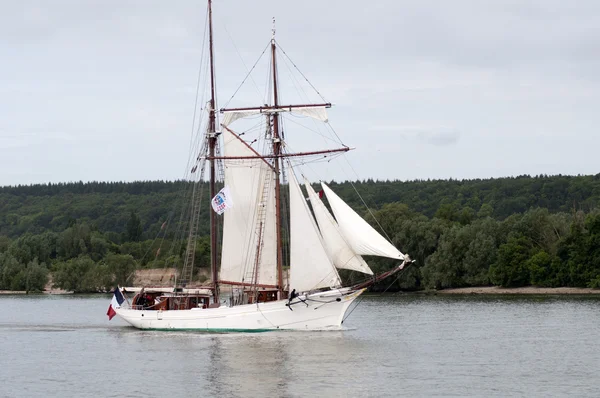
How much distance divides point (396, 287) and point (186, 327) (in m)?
66.6

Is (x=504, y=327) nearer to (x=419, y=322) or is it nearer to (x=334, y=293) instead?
(x=419, y=322)

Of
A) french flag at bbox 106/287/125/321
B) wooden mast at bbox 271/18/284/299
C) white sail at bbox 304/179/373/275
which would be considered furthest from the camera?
french flag at bbox 106/287/125/321

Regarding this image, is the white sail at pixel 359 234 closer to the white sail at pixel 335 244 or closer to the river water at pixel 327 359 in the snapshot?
Result: the white sail at pixel 335 244

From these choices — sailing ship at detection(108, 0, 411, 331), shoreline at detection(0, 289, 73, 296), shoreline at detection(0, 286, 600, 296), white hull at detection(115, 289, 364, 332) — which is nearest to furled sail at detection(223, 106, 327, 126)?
sailing ship at detection(108, 0, 411, 331)

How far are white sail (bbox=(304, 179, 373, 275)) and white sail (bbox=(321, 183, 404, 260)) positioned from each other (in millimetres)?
507

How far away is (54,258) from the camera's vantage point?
187375 millimetres

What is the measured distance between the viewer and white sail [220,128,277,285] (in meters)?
64.9

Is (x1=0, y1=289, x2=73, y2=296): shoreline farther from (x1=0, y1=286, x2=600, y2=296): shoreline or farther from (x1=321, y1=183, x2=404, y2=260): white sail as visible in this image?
(x1=321, y1=183, x2=404, y2=260): white sail

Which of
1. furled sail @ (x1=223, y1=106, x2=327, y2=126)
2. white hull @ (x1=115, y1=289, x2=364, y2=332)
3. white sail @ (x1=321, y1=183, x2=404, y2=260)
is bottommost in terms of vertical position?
white hull @ (x1=115, y1=289, x2=364, y2=332)

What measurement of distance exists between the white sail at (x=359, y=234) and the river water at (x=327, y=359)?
5.59 metres

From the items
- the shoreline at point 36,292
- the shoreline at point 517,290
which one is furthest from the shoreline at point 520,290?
the shoreline at point 36,292

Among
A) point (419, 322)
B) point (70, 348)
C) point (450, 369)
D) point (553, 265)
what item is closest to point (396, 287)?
point (553, 265)

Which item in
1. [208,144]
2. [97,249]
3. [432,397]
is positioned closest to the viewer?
[432,397]

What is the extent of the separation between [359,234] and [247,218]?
10930 mm
